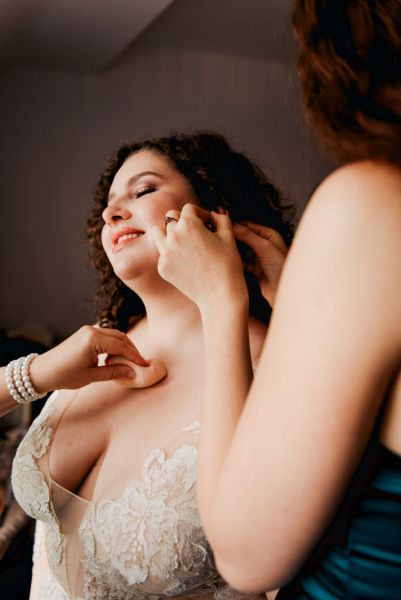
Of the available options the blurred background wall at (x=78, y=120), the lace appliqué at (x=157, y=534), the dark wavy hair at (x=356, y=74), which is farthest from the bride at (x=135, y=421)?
the blurred background wall at (x=78, y=120)

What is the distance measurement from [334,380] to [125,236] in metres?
0.70

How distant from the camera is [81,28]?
2436 mm

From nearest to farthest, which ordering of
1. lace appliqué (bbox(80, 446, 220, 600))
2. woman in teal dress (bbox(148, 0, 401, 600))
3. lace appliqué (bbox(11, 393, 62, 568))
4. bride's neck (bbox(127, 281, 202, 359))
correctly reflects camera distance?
woman in teal dress (bbox(148, 0, 401, 600)) → lace appliqué (bbox(80, 446, 220, 600)) → lace appliqué (bbox(11, 393, 62, 568)) → bride's neck (bbox(127, 281, 202, 359))

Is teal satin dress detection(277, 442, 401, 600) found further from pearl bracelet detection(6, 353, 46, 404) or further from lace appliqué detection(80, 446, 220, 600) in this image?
pearl bracelet detection(6, 353, 46, 404)

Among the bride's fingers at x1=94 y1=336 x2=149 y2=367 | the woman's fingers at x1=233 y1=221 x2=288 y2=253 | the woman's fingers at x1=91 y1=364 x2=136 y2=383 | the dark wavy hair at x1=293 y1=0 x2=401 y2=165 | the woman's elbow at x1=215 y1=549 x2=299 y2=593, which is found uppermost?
the dark wavy hair at x1=293 y1=0 x2=401 y2=165

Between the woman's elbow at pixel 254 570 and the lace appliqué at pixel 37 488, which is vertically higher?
the woman's elbow at pixel 254 570

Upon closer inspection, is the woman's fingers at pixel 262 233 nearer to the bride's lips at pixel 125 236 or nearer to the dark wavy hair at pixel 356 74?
the bride's lips at pixel 125 236

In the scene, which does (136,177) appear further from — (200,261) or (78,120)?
(78,120)

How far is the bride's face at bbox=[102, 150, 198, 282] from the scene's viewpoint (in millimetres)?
1060

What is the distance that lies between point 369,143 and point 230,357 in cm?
23

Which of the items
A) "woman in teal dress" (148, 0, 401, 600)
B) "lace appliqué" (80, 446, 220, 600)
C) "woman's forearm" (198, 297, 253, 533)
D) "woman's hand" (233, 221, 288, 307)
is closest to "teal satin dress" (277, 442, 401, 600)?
"woman in teal dress" (148, 0, 401, 600)

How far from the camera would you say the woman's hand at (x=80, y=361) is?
0.97 metres

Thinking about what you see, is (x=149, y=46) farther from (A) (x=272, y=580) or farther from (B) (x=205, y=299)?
(A) (x=272, y=580)

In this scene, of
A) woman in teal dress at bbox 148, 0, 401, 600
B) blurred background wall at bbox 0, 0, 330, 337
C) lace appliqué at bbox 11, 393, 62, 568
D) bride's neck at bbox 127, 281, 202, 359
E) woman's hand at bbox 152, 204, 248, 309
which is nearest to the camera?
woman in teal dress at bbox 148, 0, 401, 600
